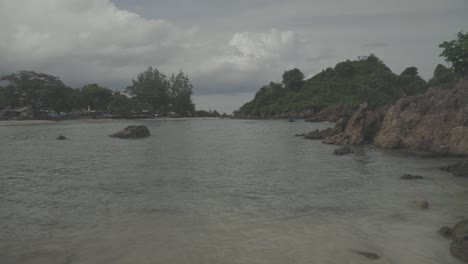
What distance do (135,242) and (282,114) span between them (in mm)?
131013

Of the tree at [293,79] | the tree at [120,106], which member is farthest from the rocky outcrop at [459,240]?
the tree at [293,79]

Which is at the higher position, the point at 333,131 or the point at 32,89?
the point at 32,89

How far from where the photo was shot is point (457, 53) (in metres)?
48.9

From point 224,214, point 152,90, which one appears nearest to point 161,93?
point 152,90

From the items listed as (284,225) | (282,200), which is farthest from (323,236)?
(282,200)

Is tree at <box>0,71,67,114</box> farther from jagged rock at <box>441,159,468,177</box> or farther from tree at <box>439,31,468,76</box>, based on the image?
jagged rock at <box>441,159,468,177</box>

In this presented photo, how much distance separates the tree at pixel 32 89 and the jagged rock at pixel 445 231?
10410 cm

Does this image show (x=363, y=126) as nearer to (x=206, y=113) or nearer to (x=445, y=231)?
(x=445, y=231)

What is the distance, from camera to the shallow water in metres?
7.91

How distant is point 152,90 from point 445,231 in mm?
136122

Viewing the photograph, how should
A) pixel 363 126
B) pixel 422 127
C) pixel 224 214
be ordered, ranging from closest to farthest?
1. pixel 224 214
2. pixel 422 127
3. pixel 363 126

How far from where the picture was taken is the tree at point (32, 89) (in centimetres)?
9394

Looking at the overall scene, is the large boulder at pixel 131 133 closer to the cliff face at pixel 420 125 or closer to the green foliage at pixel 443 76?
the cliff face at pixel 420 125

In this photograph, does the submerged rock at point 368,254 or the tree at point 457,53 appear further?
the tree at point 457,53
